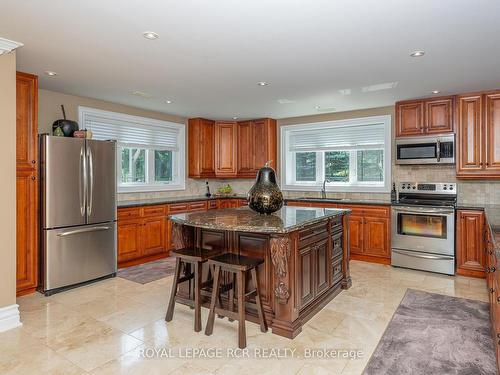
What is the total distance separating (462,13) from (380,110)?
307cm

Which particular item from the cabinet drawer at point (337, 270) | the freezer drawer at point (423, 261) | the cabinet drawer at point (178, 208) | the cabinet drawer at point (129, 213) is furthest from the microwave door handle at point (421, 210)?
the cabinet drawer at point (129, 213)

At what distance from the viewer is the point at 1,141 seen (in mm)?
2826

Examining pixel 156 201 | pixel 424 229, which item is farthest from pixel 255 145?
pixel 424 229

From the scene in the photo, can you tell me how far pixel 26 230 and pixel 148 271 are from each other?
5.11ft

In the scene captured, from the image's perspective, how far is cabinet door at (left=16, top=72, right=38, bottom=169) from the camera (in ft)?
11.0

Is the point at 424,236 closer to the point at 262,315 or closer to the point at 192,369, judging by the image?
the point at 262,315

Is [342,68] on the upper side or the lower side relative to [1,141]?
upper

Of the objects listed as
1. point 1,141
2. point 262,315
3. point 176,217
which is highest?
A: point 1,141

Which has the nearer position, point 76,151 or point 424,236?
point 76,151

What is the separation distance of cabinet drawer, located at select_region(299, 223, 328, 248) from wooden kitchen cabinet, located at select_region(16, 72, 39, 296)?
282cm

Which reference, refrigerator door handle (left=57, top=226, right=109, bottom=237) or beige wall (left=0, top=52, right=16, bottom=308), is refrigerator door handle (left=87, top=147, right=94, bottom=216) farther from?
beige wall (left=0, top=52, right=16, bottom=308)

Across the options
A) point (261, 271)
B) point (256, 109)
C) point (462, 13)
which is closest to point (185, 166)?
point (256, 109)

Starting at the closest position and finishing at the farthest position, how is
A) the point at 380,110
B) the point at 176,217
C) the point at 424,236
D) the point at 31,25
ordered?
the point at 31,25, the point at 176,217, the point at 424,236, the point at 380,110

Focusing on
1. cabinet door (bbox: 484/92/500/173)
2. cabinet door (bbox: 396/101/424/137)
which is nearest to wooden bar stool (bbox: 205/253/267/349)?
cabinet door (bbox: 396/101/424/137)
